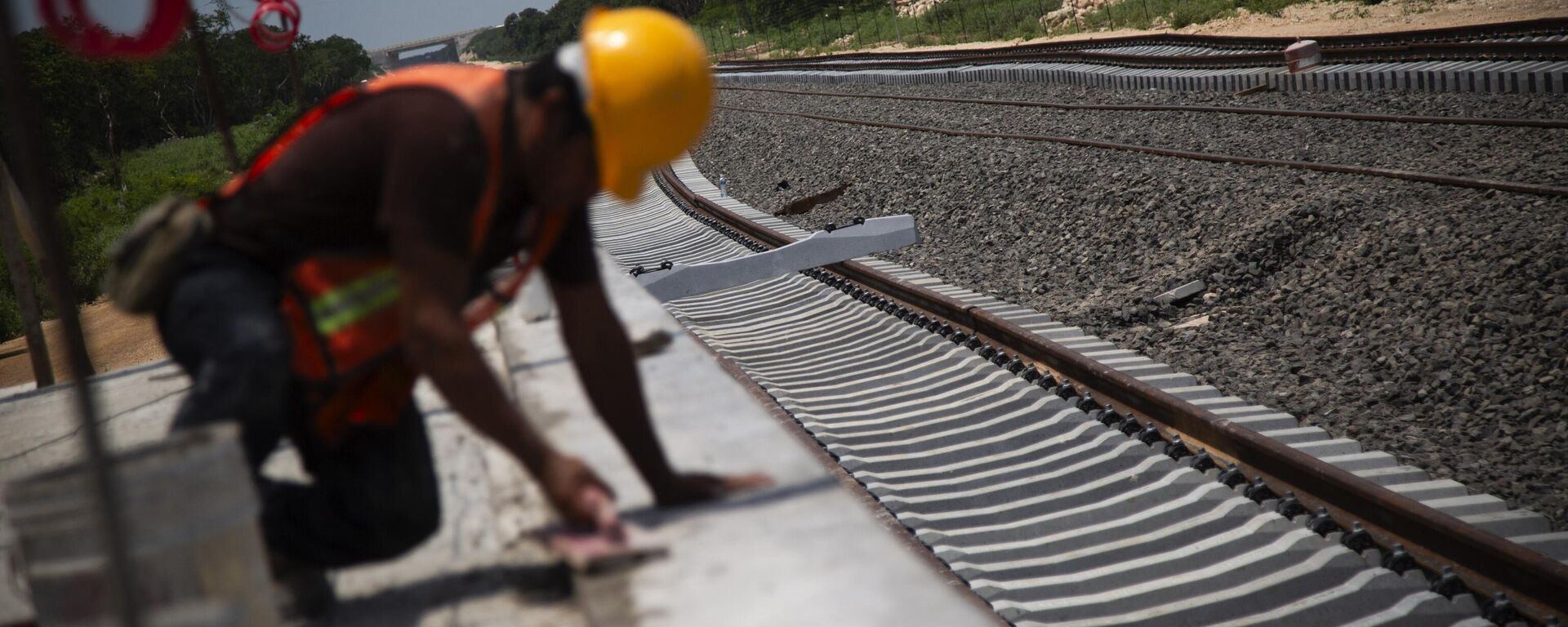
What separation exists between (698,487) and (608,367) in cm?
35

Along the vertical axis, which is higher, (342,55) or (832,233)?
(342,55)

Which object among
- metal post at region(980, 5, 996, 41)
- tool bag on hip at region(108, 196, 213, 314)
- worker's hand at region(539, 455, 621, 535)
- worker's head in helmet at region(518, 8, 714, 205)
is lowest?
worker's hand at region(539, 455, 621, 535)

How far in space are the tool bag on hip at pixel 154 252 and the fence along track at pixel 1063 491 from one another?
2698 mm

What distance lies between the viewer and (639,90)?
2273 mm

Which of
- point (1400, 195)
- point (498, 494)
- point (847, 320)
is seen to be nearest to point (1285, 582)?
point (498, 494)

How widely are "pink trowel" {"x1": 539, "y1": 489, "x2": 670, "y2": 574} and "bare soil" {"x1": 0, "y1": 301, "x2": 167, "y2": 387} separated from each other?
9.42 m

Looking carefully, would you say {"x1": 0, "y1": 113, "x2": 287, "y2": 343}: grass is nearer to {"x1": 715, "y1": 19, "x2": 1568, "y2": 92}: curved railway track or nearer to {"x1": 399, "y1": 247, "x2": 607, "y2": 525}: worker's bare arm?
{"x1": 399, "y1": 247, "x2": 607, "y2": 525}: worker's bare arm

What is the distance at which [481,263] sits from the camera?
Result: 8.38ft

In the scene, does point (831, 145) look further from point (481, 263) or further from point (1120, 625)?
point (481, 263)

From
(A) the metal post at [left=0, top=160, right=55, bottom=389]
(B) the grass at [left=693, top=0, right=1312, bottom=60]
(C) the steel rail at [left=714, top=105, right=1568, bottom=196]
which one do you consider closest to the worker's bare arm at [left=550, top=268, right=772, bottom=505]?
(A) the metal post at [left=0, top=160, right=55, bottom=389]

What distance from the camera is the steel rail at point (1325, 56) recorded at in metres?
12.6

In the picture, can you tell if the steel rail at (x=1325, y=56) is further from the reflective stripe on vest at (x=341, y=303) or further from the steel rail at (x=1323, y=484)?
the reflective stripe on vest at (x=341, y=303)

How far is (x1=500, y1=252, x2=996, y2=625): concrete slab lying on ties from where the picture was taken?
2250mm

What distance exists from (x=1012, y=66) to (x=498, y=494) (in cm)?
2009
